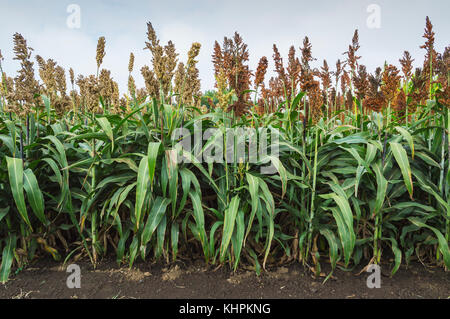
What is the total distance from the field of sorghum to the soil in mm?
84

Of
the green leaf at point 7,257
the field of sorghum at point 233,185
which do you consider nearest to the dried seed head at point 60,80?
the field of sorghum at point 233,185

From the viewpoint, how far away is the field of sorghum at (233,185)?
154cm

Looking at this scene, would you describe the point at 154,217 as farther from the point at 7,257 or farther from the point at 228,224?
the point at 7,257

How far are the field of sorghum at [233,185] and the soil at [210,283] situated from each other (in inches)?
3.3

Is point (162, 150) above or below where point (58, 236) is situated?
above

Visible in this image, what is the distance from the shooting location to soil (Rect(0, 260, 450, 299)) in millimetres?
1443

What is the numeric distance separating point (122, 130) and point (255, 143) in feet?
2.81

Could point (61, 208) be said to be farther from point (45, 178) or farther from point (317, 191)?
point (317, 191)

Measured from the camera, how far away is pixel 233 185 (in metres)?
1.68

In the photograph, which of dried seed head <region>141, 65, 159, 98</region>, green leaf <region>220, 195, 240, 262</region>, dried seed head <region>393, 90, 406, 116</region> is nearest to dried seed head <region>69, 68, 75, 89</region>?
dried seed head <region>141, 65, 159, 98</region>

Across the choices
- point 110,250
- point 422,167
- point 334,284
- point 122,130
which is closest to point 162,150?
point 122,130

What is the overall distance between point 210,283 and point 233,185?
0.57 meters

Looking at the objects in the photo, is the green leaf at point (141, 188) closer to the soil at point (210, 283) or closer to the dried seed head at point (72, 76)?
the soil at point (210, 283)

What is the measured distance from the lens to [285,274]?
1.62m
